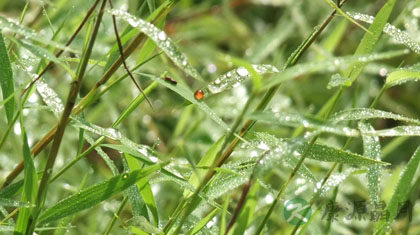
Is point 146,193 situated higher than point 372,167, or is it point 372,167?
point 372,167

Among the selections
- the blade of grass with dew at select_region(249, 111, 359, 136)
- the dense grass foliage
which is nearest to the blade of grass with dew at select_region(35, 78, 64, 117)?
the dense grass foliage

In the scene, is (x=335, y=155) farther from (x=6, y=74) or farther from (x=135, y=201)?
(x=6, y=74)

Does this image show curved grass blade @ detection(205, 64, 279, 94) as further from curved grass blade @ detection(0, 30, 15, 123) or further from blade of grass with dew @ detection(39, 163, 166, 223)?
curved grass blade @ detection(0, 30, 15, 123)

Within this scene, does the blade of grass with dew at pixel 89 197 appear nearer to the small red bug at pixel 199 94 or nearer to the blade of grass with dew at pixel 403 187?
the small red bug at pixel 199 94

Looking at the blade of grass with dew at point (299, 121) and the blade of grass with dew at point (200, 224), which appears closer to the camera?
the blade of grass with dew at point (299, 121)

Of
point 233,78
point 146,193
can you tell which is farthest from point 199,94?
point 146,193

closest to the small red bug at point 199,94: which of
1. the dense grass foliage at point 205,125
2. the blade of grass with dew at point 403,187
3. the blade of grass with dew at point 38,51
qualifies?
the dense grass foliage at point 205,125

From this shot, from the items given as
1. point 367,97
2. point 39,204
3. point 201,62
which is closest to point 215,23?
point 201,62

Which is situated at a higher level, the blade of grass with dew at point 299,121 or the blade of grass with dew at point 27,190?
the blade of grass with dew at point 299,121
